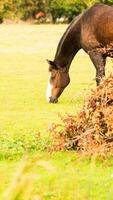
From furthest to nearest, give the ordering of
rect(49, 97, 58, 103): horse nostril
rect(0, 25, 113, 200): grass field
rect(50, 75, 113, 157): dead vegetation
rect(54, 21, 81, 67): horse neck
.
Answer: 1. rect(49, 97, 58, 103): horse nostril
2. rect(54, 21, 81, 67): horse neck
3. rect(50, 75, 113, 157): dead vegetation
4. rect(0, 25, 113, 200): grass field

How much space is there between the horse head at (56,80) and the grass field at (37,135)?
238mm

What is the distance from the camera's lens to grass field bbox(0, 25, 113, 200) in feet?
16.0

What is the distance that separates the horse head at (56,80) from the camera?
579 inches

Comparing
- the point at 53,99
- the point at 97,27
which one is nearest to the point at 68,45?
the point at 97,27

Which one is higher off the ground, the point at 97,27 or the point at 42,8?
the point at 97,27

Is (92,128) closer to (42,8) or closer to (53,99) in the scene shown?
(53,99)

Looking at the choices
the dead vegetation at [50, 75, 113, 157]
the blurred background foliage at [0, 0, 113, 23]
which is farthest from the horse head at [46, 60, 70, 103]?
the blurred background foliage at [0, 0, 113, 23]

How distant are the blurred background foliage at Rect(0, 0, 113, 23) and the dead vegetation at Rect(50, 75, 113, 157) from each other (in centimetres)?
6788

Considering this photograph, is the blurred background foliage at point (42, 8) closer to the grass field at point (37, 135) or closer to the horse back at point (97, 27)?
the grass field at point (37, 135)

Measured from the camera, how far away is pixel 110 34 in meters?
14.8

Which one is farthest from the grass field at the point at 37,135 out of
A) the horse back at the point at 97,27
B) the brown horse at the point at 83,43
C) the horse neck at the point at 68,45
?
the horse back at the point at 97,27

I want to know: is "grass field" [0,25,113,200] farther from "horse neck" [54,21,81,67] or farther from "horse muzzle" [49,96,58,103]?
"horse neck" [54,21,81,67]

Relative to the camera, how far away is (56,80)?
48.3 feet

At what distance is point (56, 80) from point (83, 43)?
955 millimetres
